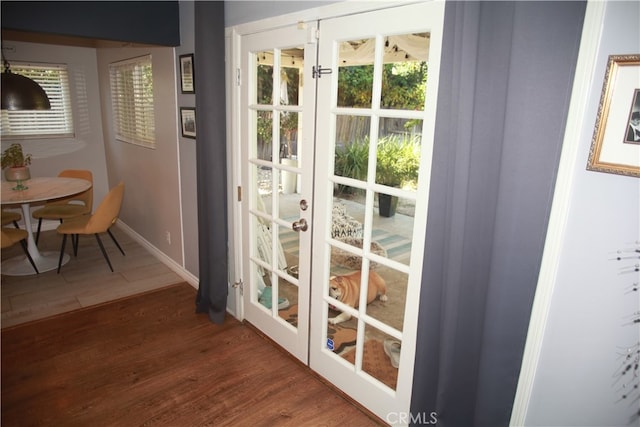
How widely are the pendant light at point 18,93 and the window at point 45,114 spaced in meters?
2.20

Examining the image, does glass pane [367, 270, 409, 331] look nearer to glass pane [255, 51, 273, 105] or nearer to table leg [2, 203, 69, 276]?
glass pane [255, 51, 273, 105]

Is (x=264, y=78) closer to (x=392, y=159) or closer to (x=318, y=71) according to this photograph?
(x=318, y=71)

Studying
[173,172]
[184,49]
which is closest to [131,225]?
[173,172]

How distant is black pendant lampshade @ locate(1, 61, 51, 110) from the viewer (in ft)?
8.99

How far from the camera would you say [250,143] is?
2.68 m

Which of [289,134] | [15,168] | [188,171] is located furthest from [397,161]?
[15,168]

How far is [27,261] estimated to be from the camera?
13.3 ft

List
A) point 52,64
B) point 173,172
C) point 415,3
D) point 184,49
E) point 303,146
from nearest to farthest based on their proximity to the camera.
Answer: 1. point 415,3
2. point 303,146
3. point 184,49
4. point 173,172
5. point 52,64

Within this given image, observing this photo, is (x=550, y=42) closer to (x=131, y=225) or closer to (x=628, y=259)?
(x=628, y=259)

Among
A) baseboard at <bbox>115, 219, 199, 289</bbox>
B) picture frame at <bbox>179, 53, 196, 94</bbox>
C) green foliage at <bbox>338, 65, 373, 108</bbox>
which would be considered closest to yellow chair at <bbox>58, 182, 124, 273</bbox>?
baseboard at <bbox>115, 219, 199, 289</bbox>

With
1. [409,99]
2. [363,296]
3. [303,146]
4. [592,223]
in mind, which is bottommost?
[363,296]

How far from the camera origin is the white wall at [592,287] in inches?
48.1

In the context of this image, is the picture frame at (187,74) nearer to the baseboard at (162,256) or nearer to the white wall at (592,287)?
the baseboard at (162,256)

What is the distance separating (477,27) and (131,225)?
469 cm
